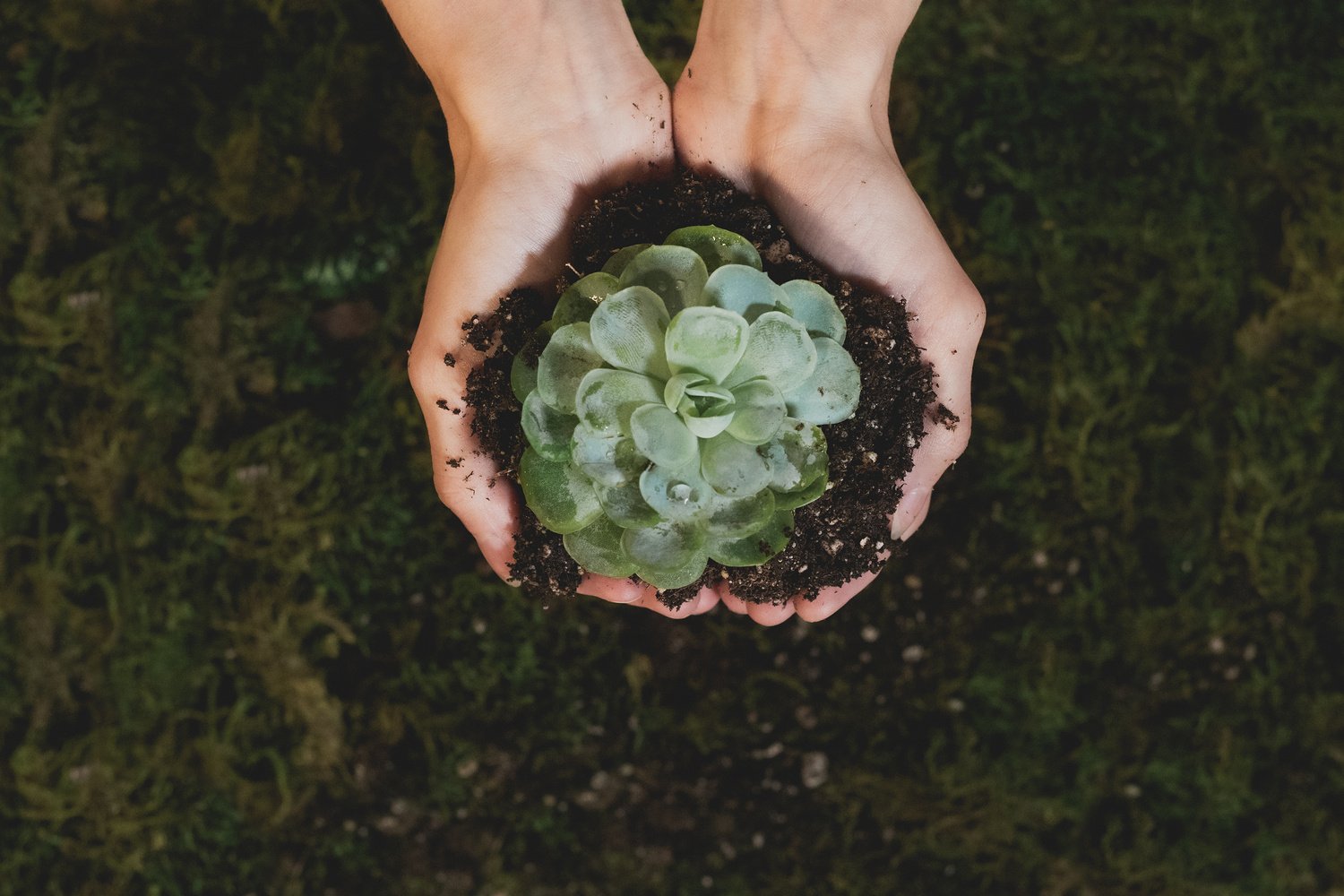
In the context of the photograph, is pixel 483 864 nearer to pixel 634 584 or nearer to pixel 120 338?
pixel 634 584

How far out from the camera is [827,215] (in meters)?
1.61

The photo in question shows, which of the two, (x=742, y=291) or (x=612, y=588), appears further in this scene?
(x=612, y=588)

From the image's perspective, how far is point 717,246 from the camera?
1419 mm

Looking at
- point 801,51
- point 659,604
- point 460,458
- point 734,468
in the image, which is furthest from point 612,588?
point 801,51

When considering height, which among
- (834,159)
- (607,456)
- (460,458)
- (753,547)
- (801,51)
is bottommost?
(460,458)

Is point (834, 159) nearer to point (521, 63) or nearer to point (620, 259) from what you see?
point (620, 259)

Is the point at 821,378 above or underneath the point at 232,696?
above

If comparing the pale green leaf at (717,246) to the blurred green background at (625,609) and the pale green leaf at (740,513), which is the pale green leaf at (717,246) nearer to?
the pale green leaf at (740,513)

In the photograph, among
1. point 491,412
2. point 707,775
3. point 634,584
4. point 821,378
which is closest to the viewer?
point 821,378

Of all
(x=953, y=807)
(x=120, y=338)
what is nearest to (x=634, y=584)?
(x=953, y=807)

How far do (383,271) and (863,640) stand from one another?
148 cm

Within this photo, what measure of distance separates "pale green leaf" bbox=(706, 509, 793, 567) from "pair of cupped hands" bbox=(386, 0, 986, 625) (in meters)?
0.22

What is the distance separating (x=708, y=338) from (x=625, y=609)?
3.86 ft

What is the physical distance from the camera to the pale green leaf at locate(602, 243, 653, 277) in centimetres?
143
